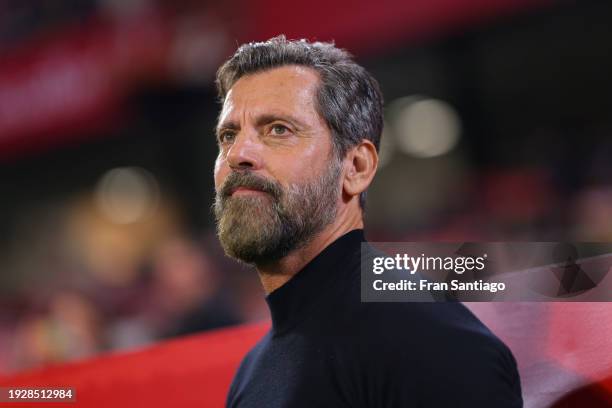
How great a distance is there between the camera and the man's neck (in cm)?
145

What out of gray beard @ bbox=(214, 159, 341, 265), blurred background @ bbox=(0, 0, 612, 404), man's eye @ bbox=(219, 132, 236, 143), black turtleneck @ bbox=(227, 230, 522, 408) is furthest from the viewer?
blurred background @ bbox=(0, 0, 612, 404)

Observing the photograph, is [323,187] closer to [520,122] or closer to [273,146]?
[273,146]

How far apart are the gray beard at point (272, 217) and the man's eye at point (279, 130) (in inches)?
3.2

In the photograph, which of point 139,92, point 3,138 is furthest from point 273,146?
point 3,138

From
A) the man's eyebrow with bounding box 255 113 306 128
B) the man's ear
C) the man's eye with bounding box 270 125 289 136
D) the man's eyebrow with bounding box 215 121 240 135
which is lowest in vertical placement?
the man's ear

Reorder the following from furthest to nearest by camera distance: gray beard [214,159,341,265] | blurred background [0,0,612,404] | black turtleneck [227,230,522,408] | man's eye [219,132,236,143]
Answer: blurred background [0,0,612,404] → man's eye [219,132,236,143] → gray beard [214,159,341,265] → black turtleneck [227,230,522,408]

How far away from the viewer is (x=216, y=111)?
7215 millimetres

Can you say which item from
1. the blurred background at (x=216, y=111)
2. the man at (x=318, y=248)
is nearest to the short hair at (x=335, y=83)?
the man at (x=318, y=248)

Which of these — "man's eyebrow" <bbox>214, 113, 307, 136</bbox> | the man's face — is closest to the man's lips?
the man's face

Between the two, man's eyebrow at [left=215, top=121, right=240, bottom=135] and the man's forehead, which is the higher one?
the man's forehead

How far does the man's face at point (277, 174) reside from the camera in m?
1.41

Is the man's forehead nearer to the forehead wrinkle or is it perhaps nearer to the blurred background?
the forehead wrinkle

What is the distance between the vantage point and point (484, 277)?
1.42m

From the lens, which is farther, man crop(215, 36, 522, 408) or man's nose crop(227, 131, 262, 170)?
man's nose crop(227, 131, 262, 170)
